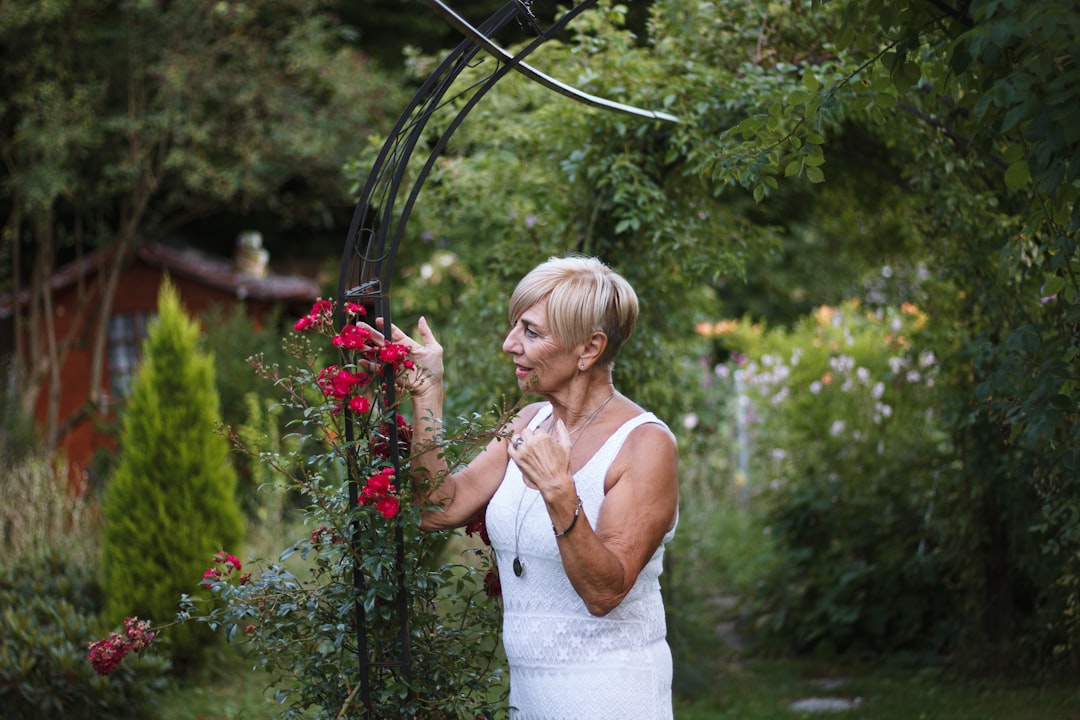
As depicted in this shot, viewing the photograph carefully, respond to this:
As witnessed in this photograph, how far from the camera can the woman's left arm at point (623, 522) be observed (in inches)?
73.5

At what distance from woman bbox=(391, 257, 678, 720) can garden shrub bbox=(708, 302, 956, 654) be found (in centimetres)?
311

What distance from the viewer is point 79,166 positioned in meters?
9.57

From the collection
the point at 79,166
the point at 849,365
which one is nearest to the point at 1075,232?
the point at 849,365

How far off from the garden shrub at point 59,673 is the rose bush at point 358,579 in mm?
2006

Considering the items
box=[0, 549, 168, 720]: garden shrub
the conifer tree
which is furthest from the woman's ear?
the conifer tree

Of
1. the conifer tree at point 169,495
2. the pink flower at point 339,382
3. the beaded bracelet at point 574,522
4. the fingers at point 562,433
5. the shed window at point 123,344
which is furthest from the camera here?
the shed window at point 123,344

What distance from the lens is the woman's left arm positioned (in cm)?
187

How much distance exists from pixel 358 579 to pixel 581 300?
719mm

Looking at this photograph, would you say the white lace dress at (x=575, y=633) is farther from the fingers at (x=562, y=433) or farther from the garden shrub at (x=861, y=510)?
the garden shrub at (x=861, y=510)

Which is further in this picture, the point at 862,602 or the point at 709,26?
the point at 862,602

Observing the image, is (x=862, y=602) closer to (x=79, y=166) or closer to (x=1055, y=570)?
(x=1055, y=570)

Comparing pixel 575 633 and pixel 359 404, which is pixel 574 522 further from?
pixel 359 404

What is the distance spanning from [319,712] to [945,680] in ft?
11.0

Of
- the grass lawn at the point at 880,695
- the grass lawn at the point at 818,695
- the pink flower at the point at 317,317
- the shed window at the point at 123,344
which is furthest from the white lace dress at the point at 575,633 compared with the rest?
the shed window at the point at 123,344
